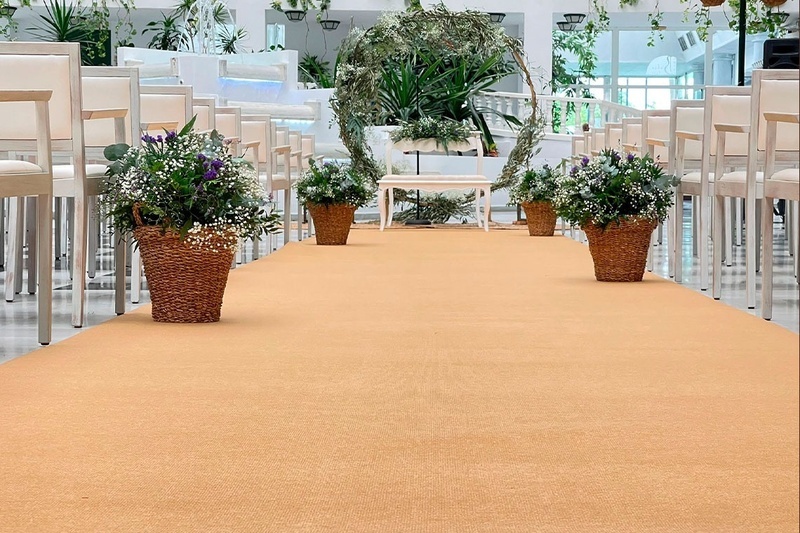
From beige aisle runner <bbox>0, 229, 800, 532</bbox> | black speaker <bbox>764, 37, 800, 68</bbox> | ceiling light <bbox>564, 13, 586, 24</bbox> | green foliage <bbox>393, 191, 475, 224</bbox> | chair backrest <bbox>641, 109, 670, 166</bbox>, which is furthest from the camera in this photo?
ceiling light <bbox>564, 13, 586, 24</bbox>

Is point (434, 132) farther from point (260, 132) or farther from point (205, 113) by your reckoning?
point (205, 113)

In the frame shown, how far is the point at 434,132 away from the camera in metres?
9.71

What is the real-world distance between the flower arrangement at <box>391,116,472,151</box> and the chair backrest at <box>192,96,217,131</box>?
173 inches

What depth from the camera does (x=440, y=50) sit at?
1035 centimetres

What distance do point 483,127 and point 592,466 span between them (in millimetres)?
11773

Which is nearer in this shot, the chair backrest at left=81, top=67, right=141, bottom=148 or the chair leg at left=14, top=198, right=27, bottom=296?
the chair backrest at left=81, top=67, right=141, bottom=148

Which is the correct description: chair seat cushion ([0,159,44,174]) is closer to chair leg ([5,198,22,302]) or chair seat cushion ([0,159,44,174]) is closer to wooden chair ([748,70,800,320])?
chair leg ([5,198,22,302])

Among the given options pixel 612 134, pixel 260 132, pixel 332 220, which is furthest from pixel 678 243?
pixel 332 220

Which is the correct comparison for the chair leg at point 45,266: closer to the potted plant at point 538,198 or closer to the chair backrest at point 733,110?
the chair backrest at point 733,110

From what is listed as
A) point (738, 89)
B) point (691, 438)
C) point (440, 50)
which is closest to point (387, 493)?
point (691, 438)

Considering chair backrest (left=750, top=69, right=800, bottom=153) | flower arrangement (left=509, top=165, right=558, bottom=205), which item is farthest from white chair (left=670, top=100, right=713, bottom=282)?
flower arrangement (left=509, top=165, right=558, bottom=205)

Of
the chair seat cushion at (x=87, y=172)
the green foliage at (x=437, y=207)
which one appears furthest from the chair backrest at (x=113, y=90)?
the green foliage at (x=437, y=207)

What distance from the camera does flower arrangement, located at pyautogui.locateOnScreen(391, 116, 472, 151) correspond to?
382 inches

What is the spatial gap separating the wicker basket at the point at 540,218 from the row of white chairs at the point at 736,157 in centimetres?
233
